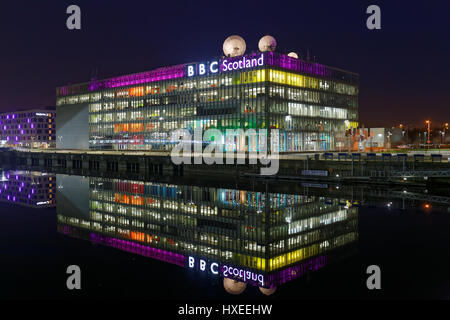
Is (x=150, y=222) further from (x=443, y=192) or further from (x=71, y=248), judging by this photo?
(x=443, y=192)

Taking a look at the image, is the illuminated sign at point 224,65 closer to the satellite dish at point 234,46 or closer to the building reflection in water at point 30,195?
the satellite dish at point 234,46

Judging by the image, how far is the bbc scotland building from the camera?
89938 millimetres

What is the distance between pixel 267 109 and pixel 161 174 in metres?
29.5

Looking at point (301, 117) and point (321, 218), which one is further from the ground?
point (301, 117)

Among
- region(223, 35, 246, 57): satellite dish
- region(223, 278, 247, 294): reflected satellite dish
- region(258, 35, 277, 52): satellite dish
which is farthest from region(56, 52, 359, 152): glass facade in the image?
region(223, 278, 247, 294): reflected satellite dish

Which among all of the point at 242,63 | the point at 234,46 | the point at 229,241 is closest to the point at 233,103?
the point at 242,63

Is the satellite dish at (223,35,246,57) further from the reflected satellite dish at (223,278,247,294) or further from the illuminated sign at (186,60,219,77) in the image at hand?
the reflected satellite dish at (223,278,247,294)

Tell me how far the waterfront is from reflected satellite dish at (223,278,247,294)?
33cm

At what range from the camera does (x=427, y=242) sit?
21188mm

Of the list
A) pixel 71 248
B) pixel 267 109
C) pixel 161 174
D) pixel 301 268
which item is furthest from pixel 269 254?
pixel 267 109

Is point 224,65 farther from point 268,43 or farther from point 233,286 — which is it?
point 233,286

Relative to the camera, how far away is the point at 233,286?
15414 mm

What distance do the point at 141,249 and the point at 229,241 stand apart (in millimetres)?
4834

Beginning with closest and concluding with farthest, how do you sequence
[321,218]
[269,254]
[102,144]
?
[269,254] < [321,218] < [102,144]
